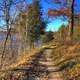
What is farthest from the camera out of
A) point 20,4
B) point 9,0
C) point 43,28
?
point 43,28

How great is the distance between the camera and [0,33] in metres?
16.8

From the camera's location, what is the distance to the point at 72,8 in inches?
1534

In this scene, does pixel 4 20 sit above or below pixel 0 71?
above

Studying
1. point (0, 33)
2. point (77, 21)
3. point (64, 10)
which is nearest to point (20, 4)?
point (0, 33)

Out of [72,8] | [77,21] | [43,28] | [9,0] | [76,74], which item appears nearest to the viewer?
[9,0]

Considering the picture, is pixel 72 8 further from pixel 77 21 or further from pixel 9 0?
pixel 9 0

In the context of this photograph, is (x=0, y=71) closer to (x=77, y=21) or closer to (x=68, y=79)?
(x=68, y=79)

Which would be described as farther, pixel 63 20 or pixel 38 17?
pixel 38 17

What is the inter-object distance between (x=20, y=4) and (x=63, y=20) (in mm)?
30889

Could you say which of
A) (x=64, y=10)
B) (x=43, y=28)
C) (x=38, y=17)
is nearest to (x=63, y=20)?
(x=64, y=10)

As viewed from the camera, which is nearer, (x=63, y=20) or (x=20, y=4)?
(x=20, y=4)

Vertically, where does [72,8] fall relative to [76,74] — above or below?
above

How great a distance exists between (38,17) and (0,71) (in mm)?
45514

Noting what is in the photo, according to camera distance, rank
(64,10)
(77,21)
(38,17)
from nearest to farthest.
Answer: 1. (64,10)
2. (77,21)
3. (38,17)
